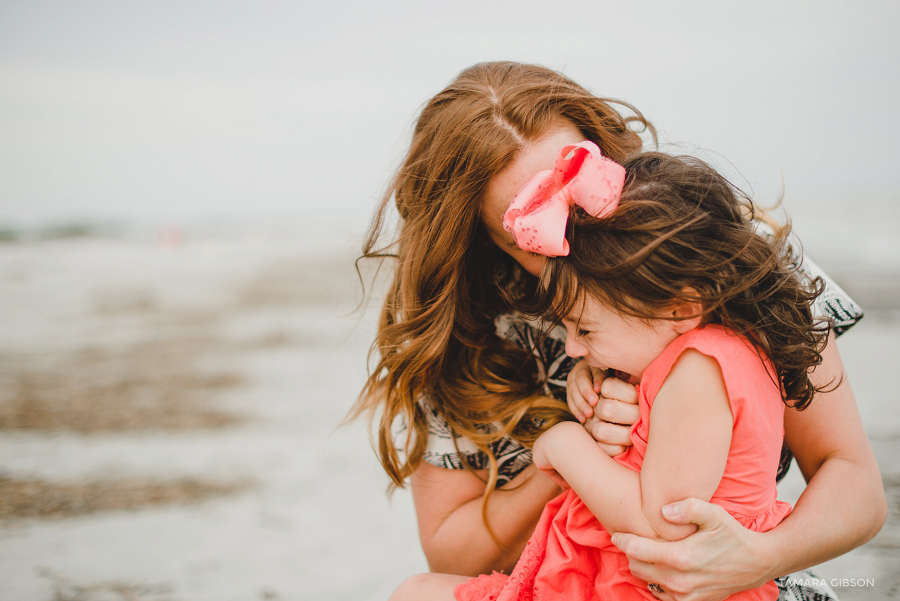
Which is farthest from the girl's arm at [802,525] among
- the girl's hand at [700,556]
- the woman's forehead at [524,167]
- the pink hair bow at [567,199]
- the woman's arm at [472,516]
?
the woman's forehead at [524,167]

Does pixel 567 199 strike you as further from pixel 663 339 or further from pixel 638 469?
pixel 638 469

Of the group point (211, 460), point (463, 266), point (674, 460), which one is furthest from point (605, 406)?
point (211, 460)

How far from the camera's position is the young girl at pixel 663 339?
1068mm

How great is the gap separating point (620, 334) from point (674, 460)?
0.90ft

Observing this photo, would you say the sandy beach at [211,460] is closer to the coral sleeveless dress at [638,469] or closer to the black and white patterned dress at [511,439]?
the black and white patterned dress at [511,439]

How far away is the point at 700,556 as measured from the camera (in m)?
1.04

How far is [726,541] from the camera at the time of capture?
1.06m

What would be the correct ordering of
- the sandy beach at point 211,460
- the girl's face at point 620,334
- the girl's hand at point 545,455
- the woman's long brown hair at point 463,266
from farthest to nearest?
the sandy beach at point 211,460 < the woman's long brown hair at point 463,266 < the girl's hand at point 545,455 < the girl's face at point 620,334

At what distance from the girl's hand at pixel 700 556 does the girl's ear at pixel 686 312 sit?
0.34 meters

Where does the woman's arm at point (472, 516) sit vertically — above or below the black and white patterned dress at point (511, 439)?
below

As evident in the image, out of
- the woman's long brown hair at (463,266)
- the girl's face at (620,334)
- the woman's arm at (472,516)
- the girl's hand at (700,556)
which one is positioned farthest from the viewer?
the woman's arm at (472,516)

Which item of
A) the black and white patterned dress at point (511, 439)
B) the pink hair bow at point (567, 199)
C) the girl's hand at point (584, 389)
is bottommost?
the black and white patterned dress at point (511, 439)

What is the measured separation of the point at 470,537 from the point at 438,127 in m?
1.13

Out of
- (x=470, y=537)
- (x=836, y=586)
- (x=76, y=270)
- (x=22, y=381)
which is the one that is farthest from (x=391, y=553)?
(x=76, y=270)
